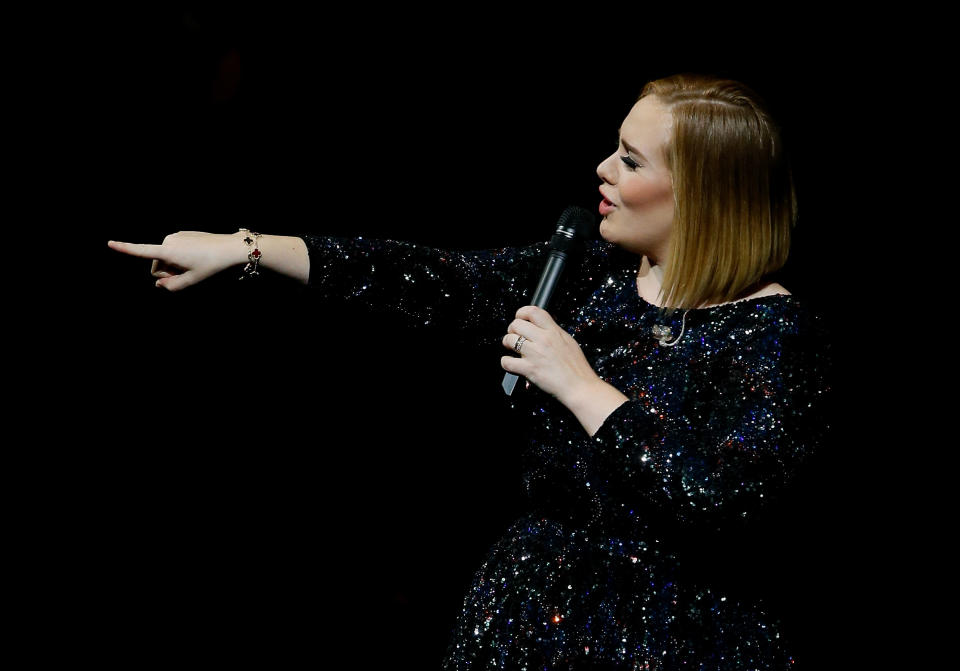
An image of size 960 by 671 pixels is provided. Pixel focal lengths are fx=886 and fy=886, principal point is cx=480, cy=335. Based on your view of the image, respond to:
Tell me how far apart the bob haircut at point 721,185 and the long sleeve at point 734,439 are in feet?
0.31

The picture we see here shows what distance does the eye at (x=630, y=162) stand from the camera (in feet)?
3.74

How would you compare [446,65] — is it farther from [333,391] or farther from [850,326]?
[850,326]

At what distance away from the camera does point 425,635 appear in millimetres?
1980

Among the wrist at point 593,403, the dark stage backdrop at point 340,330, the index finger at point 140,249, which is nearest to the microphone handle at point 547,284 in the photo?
the wrist at point 593,403

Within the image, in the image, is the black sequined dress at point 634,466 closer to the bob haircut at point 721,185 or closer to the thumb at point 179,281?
the bob haircut at point 721,185

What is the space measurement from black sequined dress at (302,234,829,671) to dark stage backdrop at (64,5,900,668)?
0.44 meters

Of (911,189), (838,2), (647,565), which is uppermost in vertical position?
(838,2)

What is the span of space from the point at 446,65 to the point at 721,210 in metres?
0.73

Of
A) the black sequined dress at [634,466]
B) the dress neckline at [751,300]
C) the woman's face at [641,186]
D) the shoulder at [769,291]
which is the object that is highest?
the woman's face at [641,186]

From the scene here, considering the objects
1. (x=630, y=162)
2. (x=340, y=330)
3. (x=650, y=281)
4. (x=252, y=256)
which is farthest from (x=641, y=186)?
(x=340, y=330)

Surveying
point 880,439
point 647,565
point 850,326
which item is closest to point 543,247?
point 647,565

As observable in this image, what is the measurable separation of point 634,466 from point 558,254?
0.30 m

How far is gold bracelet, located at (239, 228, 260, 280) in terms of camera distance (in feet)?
3.68

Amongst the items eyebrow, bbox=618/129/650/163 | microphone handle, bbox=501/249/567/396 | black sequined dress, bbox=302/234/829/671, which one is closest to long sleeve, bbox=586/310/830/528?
black sequined dress, bbox=302/234/829/671
